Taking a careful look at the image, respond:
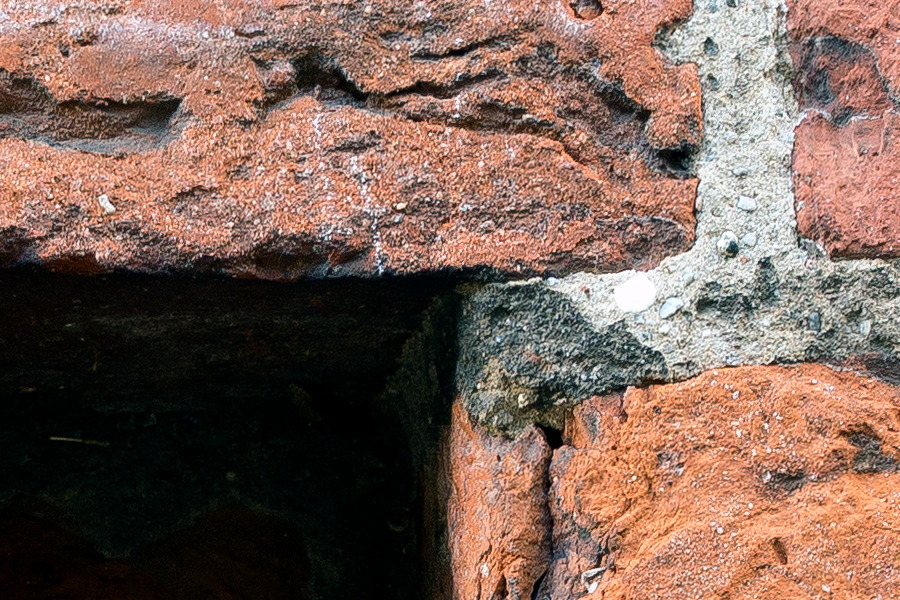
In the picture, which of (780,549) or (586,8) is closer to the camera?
(780,549)

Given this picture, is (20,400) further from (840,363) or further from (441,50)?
(840,363)

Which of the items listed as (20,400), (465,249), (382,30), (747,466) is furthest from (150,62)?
(747,466)

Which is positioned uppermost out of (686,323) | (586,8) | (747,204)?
(586,8)

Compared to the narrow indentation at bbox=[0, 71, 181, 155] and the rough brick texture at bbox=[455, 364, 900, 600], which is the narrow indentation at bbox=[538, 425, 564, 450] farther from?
the narrow indentation at bbox=[0, 71, 181, 155]

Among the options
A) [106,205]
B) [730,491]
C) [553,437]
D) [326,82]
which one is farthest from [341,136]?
[730,491]

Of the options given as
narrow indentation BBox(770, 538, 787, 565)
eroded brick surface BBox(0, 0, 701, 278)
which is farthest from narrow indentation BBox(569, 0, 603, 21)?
narrow indentation BBox(770, 538, 787, 565)

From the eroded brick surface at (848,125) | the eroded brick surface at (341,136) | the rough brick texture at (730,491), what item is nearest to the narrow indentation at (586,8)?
the eroded brick surface at (341,136)

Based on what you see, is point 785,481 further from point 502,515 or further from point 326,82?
point 326,82
